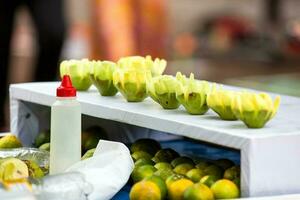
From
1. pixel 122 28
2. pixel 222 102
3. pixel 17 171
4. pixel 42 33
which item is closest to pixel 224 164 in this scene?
pixel 222 102

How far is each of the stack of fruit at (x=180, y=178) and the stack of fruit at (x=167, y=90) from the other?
12 centimetres

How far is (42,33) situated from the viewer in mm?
4621

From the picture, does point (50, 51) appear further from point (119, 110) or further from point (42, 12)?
point (119, 110)

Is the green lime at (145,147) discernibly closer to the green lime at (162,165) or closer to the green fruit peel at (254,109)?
the green lime at (162,165)

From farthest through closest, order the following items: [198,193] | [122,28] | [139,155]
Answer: [122,28]
[139,155]
[198,193]

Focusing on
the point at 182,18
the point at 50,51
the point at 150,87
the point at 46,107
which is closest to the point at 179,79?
the point at 150,87

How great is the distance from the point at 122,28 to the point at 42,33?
939mm

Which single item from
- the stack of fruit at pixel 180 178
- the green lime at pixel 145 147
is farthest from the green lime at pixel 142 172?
the green lime at pixel 145 147

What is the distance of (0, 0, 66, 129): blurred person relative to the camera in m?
4.59

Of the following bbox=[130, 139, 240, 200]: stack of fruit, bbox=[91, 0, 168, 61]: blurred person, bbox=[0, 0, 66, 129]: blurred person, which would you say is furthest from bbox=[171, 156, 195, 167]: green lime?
bbox=[91, 0, 168, 61]: blurred person

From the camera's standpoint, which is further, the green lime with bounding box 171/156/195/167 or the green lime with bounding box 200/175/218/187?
the green lime with bounding box 171/156/195/167

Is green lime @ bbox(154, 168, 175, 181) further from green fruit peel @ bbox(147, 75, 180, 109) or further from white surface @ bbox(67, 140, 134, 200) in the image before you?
green fruit peel @ bbox(147, 75, 180, 109)

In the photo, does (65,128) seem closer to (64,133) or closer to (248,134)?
(64,133)

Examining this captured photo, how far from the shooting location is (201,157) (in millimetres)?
2465
